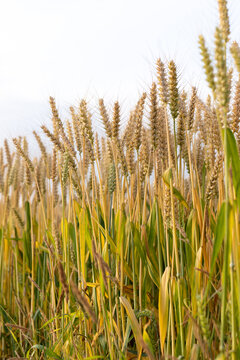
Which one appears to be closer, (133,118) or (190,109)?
(190,109)

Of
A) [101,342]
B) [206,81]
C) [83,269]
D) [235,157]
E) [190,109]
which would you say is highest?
[190,109]

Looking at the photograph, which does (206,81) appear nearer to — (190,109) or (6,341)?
(190,109)

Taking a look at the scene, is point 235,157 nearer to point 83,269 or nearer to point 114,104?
point 114,104

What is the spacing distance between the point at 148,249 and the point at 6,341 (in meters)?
1.25

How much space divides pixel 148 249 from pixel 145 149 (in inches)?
15.6

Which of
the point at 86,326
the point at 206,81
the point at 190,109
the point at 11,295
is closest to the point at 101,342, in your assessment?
the point at 86,326

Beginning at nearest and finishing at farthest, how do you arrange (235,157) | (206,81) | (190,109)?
(206,81)
(235,157)
(190,109)

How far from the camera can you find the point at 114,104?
1292 millimetres

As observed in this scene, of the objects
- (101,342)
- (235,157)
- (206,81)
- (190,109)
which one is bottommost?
(101,342)

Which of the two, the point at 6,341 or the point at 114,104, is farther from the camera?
the point at 6,341

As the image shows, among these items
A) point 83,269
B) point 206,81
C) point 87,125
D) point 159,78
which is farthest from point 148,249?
point 206,81

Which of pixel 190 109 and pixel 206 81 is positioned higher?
pixel 190 109

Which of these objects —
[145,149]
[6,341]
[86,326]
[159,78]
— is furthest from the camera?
[6,341]

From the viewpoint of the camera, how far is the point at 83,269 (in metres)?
1.37
